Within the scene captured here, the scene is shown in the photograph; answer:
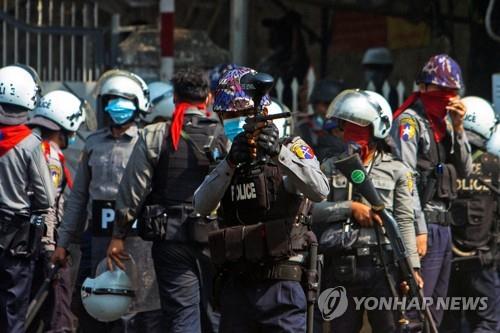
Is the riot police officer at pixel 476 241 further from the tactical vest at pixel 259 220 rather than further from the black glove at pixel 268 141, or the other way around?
the black glove at pixel 268 141

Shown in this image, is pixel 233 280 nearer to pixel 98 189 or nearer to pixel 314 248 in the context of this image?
pixel 314 248

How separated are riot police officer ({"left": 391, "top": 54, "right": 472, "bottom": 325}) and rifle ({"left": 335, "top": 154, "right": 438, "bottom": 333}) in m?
0.62

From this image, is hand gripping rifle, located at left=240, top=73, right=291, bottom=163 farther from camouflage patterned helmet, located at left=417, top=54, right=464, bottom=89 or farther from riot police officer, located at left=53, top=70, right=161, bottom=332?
camouflage patterned helmet, located at left=417, top=54, right=464, bottom=89

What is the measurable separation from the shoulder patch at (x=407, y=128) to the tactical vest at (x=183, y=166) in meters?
1.22

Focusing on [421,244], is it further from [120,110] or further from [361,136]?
[120,110]

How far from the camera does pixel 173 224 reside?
6816 millimetres

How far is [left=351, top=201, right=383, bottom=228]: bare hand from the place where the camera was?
6672 mm

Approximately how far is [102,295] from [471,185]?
261 centimetres

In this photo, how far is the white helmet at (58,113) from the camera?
27.0 feet

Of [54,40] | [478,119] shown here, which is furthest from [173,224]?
[54,40]

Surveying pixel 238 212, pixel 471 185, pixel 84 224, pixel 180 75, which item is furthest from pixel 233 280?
pixel 471 185

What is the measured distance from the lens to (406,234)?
22.4 feet

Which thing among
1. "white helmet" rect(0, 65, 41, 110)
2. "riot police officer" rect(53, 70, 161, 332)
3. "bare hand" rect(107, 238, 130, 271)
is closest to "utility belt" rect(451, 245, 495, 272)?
"riot police officer" rect(53, 70, 161, 332)

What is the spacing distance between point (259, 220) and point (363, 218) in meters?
1.29
